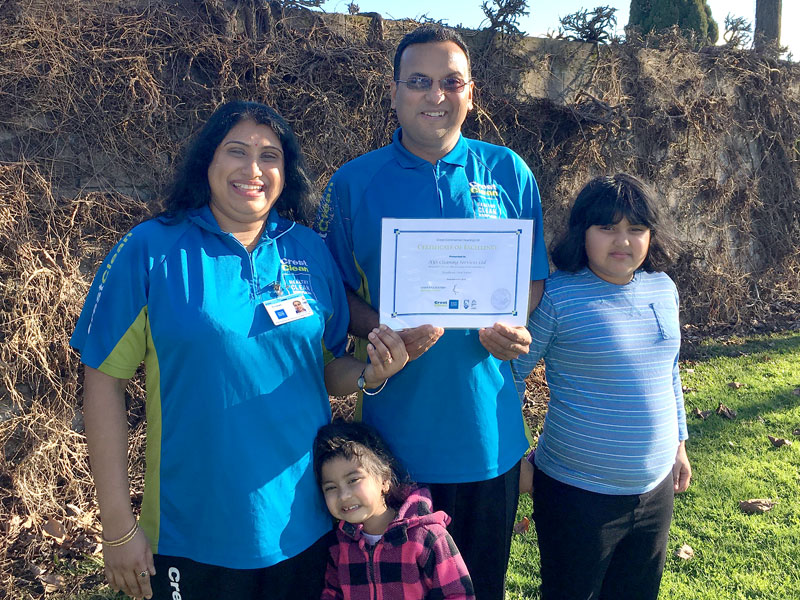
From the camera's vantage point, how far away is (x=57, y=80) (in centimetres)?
390

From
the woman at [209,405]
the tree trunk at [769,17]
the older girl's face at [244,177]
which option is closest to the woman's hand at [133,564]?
the woman at [209,405]

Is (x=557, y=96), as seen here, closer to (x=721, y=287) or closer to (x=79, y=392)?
(x=721, y=287)

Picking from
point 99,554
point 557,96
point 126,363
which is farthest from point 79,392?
point 557,96

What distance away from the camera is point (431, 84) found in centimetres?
217

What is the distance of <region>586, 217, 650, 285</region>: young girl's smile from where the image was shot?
2.25m

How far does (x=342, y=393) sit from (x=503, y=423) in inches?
23.2

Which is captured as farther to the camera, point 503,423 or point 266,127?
point 503,423

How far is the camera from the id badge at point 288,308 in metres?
1.80

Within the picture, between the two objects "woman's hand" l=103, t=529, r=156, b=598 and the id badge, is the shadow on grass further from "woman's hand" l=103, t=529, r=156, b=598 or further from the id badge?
"woman's hand" l=103, t=529, r=156, b=598

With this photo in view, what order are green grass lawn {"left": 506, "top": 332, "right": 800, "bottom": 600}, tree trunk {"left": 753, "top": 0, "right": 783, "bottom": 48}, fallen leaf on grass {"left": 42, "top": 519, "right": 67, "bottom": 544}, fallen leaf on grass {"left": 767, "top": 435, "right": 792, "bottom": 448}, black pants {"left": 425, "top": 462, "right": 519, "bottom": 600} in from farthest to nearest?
tree trunk {"left": 753, "top": 0, "right": 783, "bottom": 48} < fallen leaf on grass {"left": 767, "top": 435, "right": 792, "bottom": 448} < fallen leaf on grass {"left": 42, "top": 519, "right": 67, "bottom": 544} < green grass lawn {"left": 506, "top": 332, "right": 800, "bottom": 600} < black pants {"left": 425, "top": 462, "right": 519, "bottom": 600}

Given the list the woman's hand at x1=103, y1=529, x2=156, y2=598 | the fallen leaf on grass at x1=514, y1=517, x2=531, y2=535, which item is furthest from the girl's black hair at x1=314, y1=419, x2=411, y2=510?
the fallen leaf on grass at x1=514, y1=517, x2=531, y2=535

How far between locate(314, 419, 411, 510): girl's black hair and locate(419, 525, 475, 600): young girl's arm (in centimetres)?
18

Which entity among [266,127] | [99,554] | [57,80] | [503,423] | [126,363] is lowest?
[99,554]

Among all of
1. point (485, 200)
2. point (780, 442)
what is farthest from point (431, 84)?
point (780, 442)
